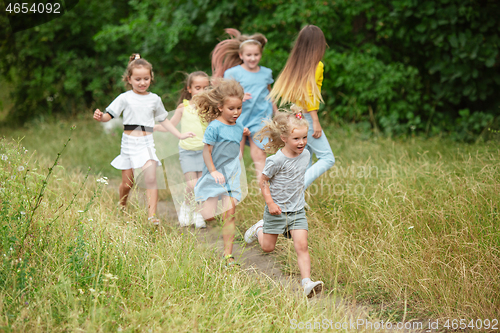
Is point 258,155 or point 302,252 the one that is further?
point 258,155

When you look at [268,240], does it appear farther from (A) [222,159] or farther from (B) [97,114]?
(B) [97,114]

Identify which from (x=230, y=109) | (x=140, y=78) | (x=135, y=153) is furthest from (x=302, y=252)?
(x=140, y=78)

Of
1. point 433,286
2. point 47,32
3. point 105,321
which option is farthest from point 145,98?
point 47,32

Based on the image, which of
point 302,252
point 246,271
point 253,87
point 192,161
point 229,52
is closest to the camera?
point 302,252

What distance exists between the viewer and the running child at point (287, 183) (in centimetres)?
313

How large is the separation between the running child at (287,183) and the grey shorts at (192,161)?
134cm

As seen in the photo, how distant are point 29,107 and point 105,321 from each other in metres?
10.7

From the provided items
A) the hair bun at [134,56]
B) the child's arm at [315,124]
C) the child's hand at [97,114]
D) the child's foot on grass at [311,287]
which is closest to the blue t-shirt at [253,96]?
the child's arm at [315,124]

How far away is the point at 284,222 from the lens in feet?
10.6

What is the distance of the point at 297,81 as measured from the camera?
163 inches

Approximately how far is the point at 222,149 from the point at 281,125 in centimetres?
63

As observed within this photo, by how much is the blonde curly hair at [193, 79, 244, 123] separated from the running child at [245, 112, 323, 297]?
0.41m

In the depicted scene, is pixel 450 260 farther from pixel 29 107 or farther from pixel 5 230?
pixel 29 107

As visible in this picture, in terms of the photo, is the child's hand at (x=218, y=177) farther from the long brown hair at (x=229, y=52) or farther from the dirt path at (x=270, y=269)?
the long brown hair at (x=229, y=52)
